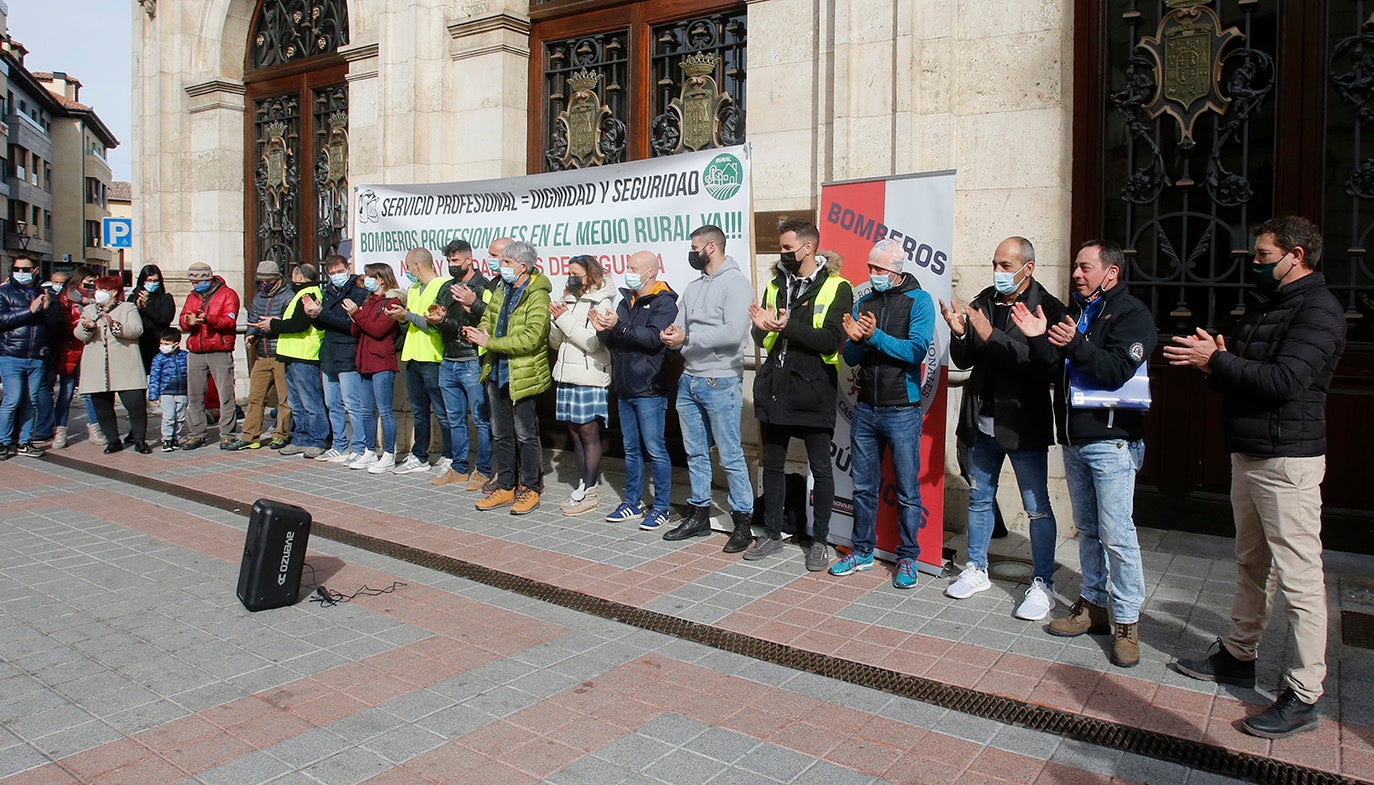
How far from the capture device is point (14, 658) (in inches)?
188

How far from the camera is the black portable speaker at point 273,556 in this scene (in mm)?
5406

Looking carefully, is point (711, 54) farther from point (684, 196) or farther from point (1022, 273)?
point (1022, 273)

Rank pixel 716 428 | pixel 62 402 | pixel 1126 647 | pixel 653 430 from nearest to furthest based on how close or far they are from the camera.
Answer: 1. pixel 1126 647
2. pixel 716 428
3. pixel 653 430
4. pixel 62 402

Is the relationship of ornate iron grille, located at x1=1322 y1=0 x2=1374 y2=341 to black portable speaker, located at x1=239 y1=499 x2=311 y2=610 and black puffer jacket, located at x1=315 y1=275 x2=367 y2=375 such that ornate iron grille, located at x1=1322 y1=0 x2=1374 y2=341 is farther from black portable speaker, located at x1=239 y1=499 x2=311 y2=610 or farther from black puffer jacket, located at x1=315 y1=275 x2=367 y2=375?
black puffer jacket, located at x1=315 y1=275 x2=367 y2=375

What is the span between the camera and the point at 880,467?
20.2ft

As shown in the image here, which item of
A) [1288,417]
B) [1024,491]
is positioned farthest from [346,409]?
[1288,417]

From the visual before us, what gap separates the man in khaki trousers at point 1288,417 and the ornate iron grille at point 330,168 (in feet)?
35.2

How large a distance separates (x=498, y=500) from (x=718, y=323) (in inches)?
97.5

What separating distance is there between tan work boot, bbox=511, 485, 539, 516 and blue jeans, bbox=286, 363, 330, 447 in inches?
143

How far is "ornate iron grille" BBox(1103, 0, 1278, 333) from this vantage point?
6594mm

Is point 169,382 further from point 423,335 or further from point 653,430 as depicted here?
point 653,430

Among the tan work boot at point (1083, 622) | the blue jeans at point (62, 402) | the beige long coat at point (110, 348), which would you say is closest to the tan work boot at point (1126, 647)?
the tan work boot at point (1083, 622)

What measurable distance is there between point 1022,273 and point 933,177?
0.92 meters

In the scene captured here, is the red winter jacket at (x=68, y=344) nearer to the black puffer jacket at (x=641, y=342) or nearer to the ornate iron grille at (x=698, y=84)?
the ornate iron grille at (x=698, y=84)
